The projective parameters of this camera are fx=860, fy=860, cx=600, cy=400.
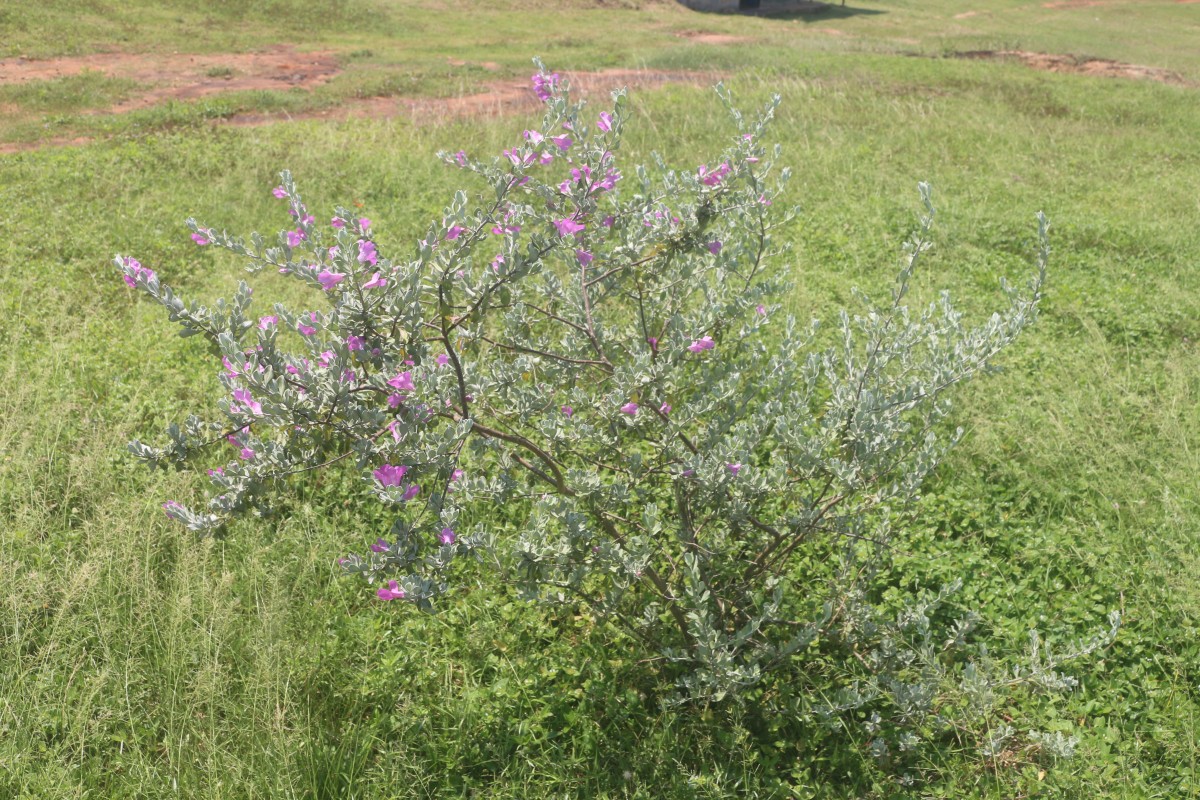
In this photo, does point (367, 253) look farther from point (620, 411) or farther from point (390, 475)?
point (620, 411)

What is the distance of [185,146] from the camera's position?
9.73 metres

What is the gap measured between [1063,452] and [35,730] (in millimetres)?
4516

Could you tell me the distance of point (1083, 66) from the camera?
19.0 m

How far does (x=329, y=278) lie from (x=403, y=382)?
0.32 meters

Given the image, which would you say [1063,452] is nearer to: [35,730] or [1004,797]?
[1004,797]

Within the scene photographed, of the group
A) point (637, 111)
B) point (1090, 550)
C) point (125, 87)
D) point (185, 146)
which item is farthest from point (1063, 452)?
point (125, 87)

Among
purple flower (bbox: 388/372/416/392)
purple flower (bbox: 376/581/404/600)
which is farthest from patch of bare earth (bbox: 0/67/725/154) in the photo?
purple flower (bbox: 388/372/416/392)

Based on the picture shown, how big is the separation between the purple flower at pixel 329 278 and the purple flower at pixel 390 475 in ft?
1.60

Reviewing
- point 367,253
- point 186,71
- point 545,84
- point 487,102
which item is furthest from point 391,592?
point 186,71

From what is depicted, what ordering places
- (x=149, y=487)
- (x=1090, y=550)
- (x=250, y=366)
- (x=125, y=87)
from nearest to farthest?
(x=250, y=366) → (x=1090, y=550) → (x=149, y=487) → (x=125, y=87)

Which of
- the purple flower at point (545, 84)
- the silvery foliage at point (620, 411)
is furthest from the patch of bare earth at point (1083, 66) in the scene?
the purple flower at point (545, 84)

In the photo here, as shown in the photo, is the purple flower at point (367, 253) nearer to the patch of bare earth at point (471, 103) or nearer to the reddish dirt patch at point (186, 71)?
the patch of bare earth at point (471, 103)

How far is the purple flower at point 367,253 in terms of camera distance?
224 cm

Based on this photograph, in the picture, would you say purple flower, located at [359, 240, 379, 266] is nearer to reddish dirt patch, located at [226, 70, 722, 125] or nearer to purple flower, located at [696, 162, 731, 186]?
purple flower, located at [696, 162, 731, 186]
